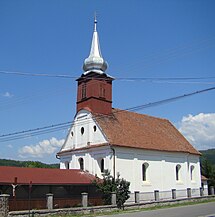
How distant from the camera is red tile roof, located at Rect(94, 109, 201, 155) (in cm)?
3306

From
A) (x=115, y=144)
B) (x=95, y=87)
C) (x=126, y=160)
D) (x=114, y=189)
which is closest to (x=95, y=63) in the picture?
(x=95, y=87)

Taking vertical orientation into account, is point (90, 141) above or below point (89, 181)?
above

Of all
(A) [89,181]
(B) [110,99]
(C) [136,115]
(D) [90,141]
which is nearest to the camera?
(A) [89,181]

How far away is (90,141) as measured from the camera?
110 ft

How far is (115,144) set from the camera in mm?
31078

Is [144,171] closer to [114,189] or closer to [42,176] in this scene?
[114,189]

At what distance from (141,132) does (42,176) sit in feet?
44.8

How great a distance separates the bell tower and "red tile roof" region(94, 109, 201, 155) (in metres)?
1.27

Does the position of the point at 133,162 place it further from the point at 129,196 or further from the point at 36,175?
the point at 36,175

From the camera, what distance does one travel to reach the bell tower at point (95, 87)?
3466 cm

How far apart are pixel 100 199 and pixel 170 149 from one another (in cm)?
1268

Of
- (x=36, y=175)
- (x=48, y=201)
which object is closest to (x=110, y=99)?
(x=36, y=175)

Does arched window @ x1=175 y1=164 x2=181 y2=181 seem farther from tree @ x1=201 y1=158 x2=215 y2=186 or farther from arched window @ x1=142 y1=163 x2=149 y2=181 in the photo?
tree @ x1=201 y1=158 x2=215 y2=186

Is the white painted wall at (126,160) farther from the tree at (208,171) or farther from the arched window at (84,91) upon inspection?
the tree at (208,171)
